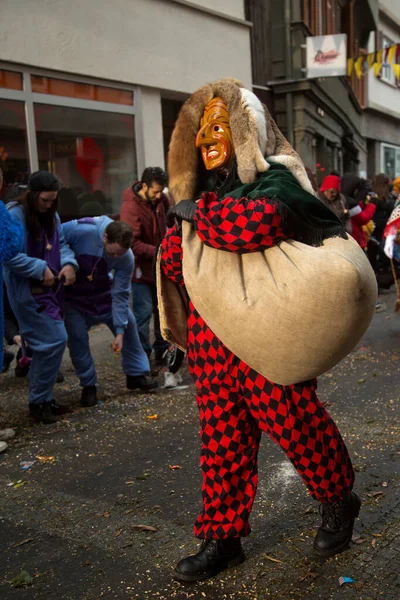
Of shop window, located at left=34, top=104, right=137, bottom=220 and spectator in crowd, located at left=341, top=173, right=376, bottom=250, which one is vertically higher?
shop window, located at left=34, top=104, right=137, bottom=220

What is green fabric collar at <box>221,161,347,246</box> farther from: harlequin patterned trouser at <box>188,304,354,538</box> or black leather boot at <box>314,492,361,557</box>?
black leather boot at <box>314,492,361,557</box>

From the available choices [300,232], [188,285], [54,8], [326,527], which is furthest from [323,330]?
[54,8]

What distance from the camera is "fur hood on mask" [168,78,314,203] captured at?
2.63 meters

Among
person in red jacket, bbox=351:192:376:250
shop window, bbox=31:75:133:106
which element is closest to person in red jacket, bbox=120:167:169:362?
shop window, bbox=31:75:133:106

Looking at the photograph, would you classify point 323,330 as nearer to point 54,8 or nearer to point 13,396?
point 13,396

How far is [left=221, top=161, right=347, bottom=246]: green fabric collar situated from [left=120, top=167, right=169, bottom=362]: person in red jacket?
4.06 metres

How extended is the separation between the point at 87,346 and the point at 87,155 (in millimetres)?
5870

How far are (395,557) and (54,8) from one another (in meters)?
9.04

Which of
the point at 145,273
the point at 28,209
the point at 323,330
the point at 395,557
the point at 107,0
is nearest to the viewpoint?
the point at 323,330

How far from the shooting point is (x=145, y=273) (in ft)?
22.0

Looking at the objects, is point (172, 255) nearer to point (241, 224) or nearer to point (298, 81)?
point (241, 224)

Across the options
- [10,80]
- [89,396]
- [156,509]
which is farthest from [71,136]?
[156,509]

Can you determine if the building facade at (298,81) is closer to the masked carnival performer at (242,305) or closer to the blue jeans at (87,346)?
the blue jeans at (87,346)

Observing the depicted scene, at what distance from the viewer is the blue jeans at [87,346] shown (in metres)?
5.50
